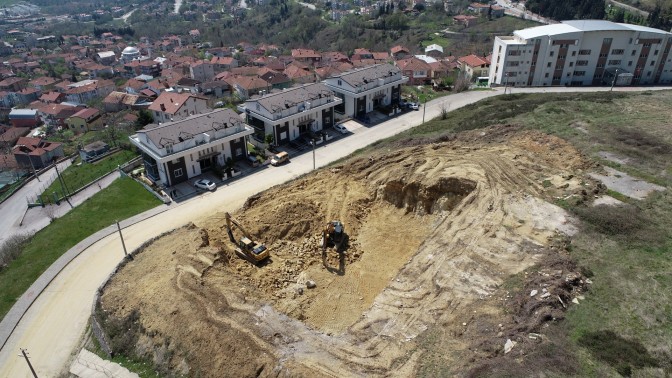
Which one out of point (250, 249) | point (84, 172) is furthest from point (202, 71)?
point (250, 249)

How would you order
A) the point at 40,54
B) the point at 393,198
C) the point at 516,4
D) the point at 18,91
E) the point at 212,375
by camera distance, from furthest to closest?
the point at 516,4 → the point at 40,54 → the point at 18,91 → the point at 393,198 → the point at 212,375

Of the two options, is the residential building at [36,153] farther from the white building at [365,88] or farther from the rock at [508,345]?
the rock at [508,345]

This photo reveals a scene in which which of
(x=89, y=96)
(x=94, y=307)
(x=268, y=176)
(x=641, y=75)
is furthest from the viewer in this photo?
(x=89, y=96)

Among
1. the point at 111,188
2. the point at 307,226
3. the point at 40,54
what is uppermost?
the point at 307,226

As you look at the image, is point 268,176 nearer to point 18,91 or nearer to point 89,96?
point 89,96

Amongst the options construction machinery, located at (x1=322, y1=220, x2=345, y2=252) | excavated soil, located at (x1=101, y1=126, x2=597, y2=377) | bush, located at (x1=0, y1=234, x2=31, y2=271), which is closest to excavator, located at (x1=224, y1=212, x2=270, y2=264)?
excavated soil, located at (x1=101, y1=126, x2=597, y2=377)

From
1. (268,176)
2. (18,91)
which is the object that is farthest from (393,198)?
(18,91)

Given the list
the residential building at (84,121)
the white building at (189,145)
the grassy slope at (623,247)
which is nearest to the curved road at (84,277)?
the white building at (189,145)
